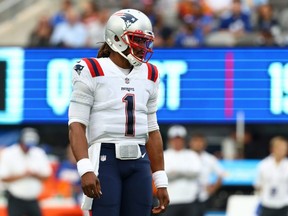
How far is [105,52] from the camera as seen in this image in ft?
21.2

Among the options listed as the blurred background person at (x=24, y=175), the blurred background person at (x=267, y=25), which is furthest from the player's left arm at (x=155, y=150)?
the blurred background person at (x=267, y=25)

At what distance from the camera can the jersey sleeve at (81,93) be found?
619 cm

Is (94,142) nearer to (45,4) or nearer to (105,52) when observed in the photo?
(105,52)

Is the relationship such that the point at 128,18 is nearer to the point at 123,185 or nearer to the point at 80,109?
the point at 80,109

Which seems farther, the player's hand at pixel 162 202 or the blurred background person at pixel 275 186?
the blurred background person at pixel 275 186

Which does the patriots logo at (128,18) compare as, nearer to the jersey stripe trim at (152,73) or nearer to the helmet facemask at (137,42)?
the helmet facemask at (137,42)

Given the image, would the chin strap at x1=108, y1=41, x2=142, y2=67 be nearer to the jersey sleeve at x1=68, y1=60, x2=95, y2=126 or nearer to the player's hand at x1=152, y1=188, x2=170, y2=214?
the jersey sleeve at x1=68, y1=60, x2=95, y2=126

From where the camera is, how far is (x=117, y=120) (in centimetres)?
623

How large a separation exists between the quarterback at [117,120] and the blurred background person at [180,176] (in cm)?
603

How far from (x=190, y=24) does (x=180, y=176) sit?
203 inches

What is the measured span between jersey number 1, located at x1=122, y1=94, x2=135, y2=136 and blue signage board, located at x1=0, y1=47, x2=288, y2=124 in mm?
8224

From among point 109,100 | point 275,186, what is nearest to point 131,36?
point 109,100

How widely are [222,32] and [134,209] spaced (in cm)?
1112

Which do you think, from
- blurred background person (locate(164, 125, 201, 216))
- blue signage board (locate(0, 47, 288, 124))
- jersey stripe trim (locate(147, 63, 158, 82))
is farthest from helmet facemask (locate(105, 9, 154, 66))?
blue signage board (locate(0, 47, 288, 124))
